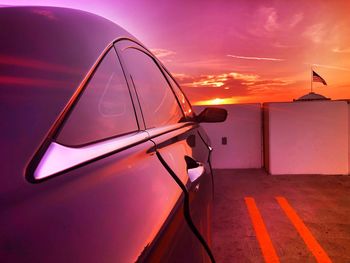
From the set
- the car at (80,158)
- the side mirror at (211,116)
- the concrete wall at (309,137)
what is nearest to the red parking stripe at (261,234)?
the side mirror at (211,116)

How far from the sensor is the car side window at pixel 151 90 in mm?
Result: 1691

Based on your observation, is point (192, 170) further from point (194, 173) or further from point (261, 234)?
point (261, 234)

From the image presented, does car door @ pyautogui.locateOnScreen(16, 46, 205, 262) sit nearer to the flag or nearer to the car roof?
the car roof

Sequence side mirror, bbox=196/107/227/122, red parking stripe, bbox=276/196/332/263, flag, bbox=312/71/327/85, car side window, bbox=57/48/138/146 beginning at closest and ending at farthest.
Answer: car side window, bbox=57/48/138/146 → side mirror, bbox=196/107/227/122 → red parking stripe, bbox=276/196/332/263 → flag, bbox=312/71/327/85

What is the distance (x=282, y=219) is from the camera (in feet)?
18.6

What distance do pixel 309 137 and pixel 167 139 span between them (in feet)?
28.5

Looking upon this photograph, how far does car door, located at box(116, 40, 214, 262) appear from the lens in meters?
1.45

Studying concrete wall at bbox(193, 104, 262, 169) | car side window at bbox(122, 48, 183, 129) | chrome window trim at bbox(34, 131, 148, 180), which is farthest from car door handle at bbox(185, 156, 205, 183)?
concrete wall at bbox(193, 104, 262, 169)

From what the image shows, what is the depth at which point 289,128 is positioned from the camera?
31.4 ft

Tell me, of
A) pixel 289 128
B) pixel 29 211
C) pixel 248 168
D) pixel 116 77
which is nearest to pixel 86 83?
pixel 116 77

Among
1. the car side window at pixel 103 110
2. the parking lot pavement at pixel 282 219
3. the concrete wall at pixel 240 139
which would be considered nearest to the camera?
the car side window at pixel 103 110

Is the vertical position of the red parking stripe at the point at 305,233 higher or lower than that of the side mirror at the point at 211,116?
lower

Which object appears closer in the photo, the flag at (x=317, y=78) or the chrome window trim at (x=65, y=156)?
the chrome window trim at (x=65, y=156)

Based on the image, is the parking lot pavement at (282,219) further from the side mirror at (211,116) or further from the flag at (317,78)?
the flag at (317,78)
